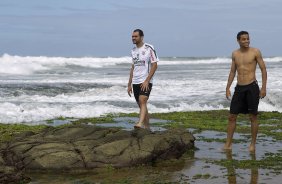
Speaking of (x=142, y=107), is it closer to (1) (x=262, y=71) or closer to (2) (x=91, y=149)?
(2) (x=91, y=149)

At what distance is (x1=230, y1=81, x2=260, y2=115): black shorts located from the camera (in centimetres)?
886

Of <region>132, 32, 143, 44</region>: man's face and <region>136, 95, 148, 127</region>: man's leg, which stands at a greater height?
<region>132, 32, 143, 44</region>: man's face

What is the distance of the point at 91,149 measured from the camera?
802 centimetres

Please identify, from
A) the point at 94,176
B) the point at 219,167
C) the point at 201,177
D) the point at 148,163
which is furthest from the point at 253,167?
the point at 94,176

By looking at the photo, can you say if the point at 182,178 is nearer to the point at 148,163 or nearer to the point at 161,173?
the point at 161,173

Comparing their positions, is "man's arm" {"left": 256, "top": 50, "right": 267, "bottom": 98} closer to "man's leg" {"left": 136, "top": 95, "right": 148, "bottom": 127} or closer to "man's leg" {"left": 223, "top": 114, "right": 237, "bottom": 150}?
"man's leg" {"left": 223, "top": 114, "right": 237, "bottom": 150}

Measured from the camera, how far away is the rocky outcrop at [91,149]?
25.1ft

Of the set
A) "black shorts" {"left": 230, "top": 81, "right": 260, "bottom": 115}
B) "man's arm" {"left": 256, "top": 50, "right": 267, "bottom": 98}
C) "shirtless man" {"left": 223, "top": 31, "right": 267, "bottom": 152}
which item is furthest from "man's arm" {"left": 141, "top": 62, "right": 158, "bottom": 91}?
"man's arm" {"left": 256, "top": 50, "right": 267, "bottom": 98}

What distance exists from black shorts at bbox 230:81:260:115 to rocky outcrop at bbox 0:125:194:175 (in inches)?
43.0

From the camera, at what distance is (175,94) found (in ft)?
78.8

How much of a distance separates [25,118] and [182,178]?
28.6ft

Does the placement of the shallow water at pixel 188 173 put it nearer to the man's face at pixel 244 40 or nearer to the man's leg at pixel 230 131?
the man's leg at pixel 230 131

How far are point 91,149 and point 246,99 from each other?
306 cm

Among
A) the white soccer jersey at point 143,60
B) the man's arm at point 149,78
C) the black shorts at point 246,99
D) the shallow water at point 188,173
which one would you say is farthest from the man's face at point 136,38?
the shallow water at point 188,173
